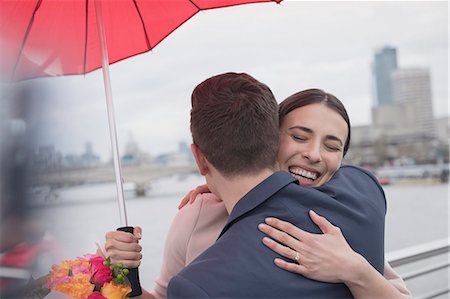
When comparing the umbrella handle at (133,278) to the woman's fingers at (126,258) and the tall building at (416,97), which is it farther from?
the tall building at (416,97)

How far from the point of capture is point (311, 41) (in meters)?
14.0

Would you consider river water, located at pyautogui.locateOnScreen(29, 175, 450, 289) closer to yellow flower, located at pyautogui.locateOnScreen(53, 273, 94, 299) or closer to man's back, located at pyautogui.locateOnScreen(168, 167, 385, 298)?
yellow flower, located at pyautogui.locateOnScreen(53, 273, 94, 299)

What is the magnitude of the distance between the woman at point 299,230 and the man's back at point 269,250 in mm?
24

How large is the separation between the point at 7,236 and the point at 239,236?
1.02 m

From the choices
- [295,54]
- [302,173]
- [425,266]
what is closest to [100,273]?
[302,173]

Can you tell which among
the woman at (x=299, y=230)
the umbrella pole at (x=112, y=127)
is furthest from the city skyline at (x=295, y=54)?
the woman at (x=299, y=230)

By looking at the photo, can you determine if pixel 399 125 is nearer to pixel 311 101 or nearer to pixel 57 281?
pixel 311 101

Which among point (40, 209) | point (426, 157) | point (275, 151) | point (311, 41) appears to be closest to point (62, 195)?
point (40, 209)

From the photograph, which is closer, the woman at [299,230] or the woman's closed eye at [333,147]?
the woman at [299,230]

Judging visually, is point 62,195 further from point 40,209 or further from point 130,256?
point 130,256

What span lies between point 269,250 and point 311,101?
397mm

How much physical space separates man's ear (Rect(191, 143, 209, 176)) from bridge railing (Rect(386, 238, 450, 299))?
6.21 ft

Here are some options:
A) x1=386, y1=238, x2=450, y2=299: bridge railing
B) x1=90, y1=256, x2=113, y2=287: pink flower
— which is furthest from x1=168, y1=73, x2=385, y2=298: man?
x1=386, y1=238, x2=450, y2=299: bridge railing

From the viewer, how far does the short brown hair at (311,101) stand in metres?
1.18
